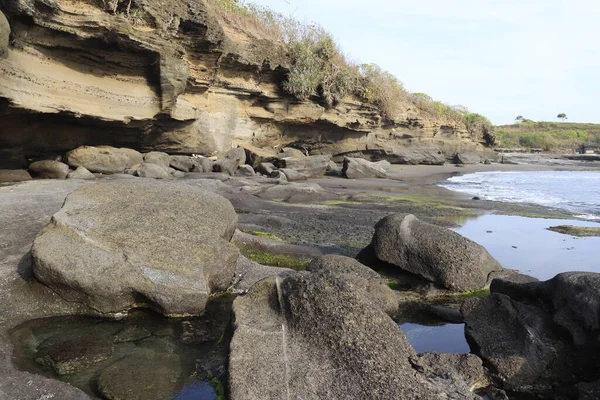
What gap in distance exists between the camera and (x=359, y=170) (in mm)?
22797

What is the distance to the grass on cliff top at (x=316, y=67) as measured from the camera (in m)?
22.5

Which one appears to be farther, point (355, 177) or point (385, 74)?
point (385, 74)

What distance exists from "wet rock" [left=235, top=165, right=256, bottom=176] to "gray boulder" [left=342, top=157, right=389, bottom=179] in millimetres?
4936

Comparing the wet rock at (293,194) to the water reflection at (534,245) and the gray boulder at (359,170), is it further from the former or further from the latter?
the gray boulder at (359,170)

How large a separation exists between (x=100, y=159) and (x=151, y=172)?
1973 millimetres

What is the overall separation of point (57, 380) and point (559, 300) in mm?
4529

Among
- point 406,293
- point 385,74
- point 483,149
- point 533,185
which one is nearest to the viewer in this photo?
point 406,293

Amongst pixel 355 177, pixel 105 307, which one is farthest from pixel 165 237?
pixel 355 177

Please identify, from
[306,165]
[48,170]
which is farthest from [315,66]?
[48,170]

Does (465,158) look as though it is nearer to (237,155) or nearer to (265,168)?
(265,168)

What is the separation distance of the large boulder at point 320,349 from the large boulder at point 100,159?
13409mm

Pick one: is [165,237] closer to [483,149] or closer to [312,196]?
[312,196]

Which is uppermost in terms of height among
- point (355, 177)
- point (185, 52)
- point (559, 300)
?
point (185, 52)

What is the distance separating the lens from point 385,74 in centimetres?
2988
